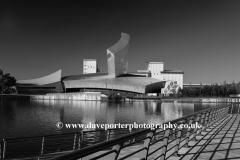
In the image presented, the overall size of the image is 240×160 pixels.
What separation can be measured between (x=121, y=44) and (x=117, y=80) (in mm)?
13018

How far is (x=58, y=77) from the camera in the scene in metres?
82.1

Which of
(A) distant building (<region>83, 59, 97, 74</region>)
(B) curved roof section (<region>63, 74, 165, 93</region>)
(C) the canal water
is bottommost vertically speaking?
(C) the canal water

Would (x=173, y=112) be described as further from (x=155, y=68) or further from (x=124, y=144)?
(x=155, y=68)

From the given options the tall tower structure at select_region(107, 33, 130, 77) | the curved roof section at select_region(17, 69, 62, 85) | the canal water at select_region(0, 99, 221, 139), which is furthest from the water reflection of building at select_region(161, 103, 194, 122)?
the curved roof section at select_region(17, 69, 62, 85)

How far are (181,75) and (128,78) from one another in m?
70.8

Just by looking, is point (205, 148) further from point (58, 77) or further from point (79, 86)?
point (58, 77)

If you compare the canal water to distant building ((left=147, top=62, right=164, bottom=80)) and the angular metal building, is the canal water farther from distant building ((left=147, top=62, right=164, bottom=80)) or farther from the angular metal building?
distant building ((left=147, top=62, right=164, bottom=80))

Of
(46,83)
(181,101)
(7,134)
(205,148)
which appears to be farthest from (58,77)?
(205,148)

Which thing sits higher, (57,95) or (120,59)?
(120,59)

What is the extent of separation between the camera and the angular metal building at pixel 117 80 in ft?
252

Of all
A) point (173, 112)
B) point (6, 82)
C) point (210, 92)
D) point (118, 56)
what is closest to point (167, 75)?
point (210, 92)

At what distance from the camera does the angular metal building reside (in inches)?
3019

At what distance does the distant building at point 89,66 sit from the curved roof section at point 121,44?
251ft

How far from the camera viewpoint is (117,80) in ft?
256
